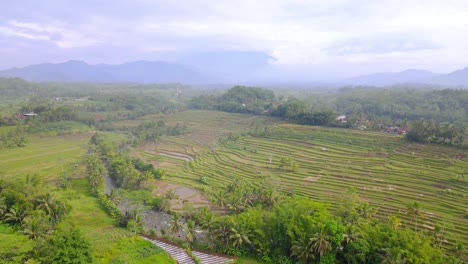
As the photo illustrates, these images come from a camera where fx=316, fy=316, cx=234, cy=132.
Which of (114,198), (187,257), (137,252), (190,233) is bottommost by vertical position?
(187,257)

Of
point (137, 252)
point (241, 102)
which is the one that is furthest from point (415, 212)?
point (241, 102)

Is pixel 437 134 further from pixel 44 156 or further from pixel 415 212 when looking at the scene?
pixel 44 156

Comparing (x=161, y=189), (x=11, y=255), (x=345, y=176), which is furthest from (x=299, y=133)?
(x=11, y=255)

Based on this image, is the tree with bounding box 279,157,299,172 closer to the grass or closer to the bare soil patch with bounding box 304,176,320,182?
the bare soil patch with bounding box 304,176,320,182

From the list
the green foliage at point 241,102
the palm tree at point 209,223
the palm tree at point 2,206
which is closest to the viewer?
the palm tree at point 209,223

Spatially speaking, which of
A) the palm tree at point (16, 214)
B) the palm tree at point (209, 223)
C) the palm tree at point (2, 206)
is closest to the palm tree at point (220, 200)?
the palm tree at point (209, 223)

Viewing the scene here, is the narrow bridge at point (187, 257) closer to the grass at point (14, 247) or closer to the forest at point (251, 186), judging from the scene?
the forest at point (251, 186)

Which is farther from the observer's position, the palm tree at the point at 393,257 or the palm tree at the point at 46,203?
the palm tree at the point at 46,203

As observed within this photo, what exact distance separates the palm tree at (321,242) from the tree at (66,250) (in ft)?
47.8

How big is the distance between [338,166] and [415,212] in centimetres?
1491

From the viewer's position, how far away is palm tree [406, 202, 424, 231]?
2525 cm

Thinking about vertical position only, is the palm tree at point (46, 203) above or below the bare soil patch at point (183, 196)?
above

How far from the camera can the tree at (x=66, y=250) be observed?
18609 mm

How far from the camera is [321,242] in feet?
70.1
